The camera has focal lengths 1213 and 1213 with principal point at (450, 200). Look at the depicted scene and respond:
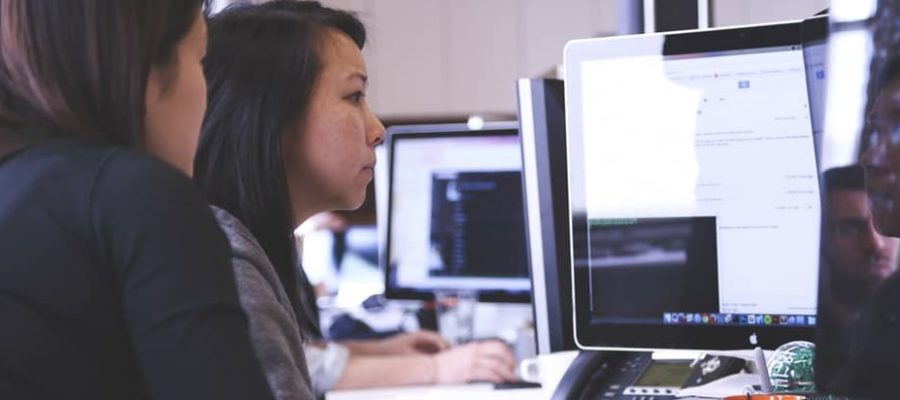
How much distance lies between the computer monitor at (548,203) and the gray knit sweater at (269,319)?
1.22 feet

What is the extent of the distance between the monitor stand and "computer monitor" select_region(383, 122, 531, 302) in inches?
37.2

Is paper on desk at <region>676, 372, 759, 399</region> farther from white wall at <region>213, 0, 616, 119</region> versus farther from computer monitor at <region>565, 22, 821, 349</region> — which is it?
white wall at <region>213, 0, 616, 119</region>

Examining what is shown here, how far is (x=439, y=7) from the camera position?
4.84 m

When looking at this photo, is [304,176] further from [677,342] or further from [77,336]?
[77,336]

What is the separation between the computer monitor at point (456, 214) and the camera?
8.00ft

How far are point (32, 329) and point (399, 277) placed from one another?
70.6 inches

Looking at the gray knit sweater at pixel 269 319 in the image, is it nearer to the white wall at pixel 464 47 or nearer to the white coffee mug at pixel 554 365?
the white coffee mug at pixel 554 365

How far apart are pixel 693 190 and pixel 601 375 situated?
0.83 ft

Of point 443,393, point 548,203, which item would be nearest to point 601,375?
point 548,203

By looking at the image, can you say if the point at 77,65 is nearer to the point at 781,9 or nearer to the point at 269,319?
the point at 269,319

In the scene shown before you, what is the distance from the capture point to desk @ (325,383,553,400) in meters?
1.82

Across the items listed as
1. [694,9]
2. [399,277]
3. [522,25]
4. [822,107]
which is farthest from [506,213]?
[522,25]

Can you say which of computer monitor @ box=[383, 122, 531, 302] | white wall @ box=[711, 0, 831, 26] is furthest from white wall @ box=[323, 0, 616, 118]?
computer monitor @ box=[383, 122, 531, 302]

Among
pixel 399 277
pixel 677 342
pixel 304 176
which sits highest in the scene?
pixel 304 176
